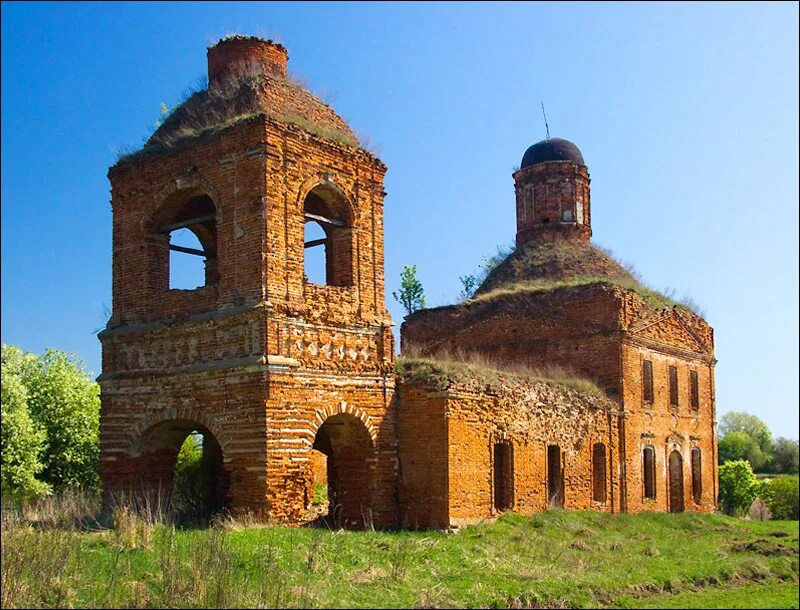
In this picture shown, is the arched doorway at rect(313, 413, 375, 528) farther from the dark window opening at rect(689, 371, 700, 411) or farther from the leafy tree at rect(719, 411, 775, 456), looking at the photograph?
the leafy tree at rect(719, 411, 775, 456)

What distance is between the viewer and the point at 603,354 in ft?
72.9

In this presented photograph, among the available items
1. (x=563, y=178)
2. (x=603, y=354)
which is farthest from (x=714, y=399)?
(x=563, y=178)

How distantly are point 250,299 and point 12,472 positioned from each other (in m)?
12.4

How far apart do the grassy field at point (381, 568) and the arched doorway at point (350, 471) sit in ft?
4.17

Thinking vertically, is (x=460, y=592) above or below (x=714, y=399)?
below

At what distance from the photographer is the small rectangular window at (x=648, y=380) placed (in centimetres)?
2311

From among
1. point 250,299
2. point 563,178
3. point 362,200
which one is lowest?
point 250,299

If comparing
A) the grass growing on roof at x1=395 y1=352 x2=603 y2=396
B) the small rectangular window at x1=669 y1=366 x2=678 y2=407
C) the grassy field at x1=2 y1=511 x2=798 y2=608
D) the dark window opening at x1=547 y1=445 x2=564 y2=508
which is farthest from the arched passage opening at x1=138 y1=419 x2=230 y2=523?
the small rectangular window at x1=669 y1=366 x2=678 y2=407

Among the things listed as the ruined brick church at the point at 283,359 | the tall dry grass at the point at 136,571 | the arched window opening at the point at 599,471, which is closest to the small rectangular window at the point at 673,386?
the arched window opening at the point at 599,471

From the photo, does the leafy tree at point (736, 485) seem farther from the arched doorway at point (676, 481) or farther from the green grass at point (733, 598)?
the green grass at point (733, 598)

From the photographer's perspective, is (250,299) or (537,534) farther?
(537,534)

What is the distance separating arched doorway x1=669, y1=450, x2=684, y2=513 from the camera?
23922 millimetres

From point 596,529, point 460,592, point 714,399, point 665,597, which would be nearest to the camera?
point 460,592

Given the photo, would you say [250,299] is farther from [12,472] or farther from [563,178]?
[563,178]
